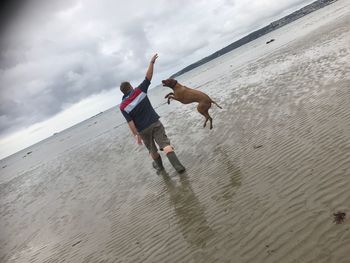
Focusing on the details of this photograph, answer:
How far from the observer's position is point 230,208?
6230 millimetres

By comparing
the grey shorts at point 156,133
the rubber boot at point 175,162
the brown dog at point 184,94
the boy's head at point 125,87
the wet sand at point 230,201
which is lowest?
the wet sand at point 230,201

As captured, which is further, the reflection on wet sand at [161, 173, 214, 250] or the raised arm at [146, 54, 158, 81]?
the raised arm at [146, 54, 158, 81]

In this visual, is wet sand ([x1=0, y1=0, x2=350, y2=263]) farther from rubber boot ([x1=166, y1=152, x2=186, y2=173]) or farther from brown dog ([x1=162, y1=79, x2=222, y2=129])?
brown dog ([x1=162, y1=79, x2=222, y2=129])

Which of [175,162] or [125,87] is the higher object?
[125,87]

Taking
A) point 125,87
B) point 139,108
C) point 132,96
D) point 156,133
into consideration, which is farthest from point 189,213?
point 125,87

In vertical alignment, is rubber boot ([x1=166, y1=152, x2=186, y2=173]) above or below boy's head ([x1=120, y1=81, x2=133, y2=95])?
below

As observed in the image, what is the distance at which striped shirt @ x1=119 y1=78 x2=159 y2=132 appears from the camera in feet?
29.6

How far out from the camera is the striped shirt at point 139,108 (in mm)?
9031

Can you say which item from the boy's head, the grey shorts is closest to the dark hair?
the boy's head

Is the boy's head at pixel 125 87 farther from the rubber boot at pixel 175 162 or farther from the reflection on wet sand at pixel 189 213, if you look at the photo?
the reflection on wet sand at pixel 189 213

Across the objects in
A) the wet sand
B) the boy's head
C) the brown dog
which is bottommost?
the wet sand

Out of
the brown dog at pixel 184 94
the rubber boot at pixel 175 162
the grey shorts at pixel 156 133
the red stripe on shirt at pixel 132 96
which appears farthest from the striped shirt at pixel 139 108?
the brown dog at pixel 184 94

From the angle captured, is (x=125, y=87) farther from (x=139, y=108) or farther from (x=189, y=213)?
(x=189, y=213)

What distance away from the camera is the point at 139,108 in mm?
9258
